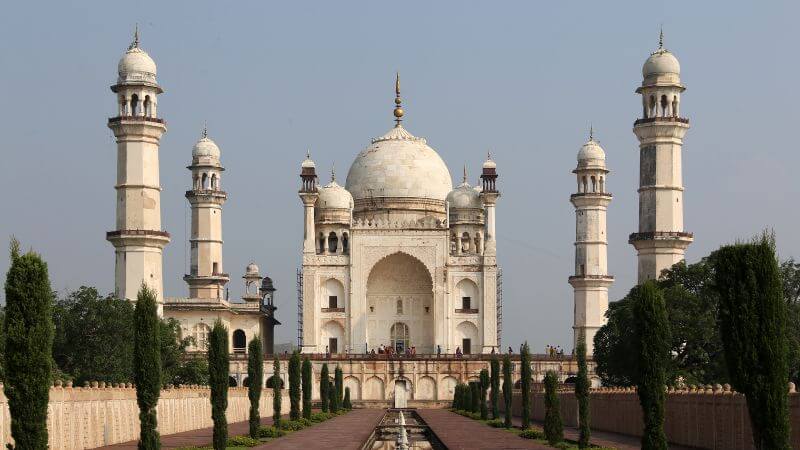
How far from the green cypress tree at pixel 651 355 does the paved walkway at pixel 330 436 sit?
7051 millimetres

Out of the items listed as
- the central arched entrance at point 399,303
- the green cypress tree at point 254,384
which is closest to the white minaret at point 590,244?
the central arched entrance at point 399,303

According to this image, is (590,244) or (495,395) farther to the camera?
(590,244)

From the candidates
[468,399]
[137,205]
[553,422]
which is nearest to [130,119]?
[137,205]

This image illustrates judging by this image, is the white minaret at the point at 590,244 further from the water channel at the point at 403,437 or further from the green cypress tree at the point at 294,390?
the green cypress tree at the point at 294,390

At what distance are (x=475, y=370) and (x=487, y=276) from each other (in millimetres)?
5673

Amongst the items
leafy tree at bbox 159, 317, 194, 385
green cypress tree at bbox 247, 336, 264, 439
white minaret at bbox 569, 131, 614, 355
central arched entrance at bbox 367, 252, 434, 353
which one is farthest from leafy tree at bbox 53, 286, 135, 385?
white minaret at bbox 569, 131, 614, 355

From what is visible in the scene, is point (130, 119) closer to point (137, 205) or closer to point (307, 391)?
point (137, 205)

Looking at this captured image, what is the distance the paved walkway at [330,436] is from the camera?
2783cm

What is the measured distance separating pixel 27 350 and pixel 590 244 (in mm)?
48518

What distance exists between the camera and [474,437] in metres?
31.5

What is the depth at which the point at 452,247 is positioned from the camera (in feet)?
220

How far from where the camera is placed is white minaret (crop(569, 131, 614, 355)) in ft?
208

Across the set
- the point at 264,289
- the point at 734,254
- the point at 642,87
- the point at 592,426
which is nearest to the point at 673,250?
the point at 642,87

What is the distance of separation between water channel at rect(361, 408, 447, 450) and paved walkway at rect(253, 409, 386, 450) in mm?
248
